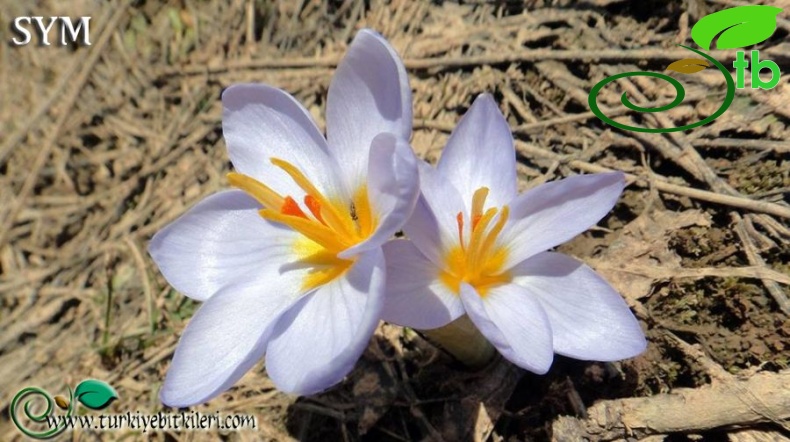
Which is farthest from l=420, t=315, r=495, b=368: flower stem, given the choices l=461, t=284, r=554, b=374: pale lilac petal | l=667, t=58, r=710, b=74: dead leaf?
l=667, t=58, r=710, b=74: dead leaf

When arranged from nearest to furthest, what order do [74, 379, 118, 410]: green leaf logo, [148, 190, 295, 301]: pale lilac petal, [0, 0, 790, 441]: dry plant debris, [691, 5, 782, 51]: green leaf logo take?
1. [148, 190, 295, 301]: pale lilac petal
2. [0, 0, 790, 441]: dry plant debris
3. [691, 5, 782, 51]: green leaf logo
4. [74, 379, 118, 410]: green leaf logo

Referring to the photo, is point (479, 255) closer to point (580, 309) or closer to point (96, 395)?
point (580, 309)

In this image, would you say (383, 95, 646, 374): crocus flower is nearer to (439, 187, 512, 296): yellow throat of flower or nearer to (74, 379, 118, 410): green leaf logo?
(439, 187, 512, 296): yellow throat of flower

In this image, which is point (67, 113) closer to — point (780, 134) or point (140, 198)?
point (140, 198)

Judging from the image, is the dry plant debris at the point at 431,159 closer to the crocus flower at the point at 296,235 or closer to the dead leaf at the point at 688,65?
the dead leaf at the point at 688,65

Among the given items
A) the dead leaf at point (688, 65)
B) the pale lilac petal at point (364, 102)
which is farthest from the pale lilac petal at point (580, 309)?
the dead leaf at point (688, 65)

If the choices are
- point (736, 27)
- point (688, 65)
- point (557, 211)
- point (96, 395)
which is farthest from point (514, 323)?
point (96, 395)
